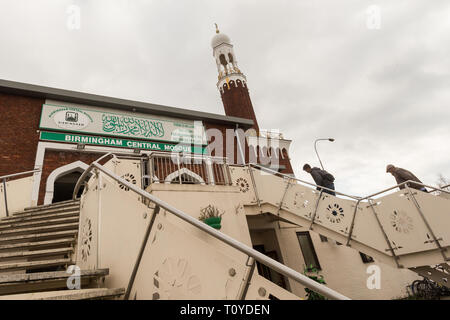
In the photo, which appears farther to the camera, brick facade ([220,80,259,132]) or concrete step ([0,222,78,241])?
brick facade ([220,80,259,132])

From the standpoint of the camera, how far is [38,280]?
261 cm

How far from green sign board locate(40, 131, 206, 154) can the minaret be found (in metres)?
9.21

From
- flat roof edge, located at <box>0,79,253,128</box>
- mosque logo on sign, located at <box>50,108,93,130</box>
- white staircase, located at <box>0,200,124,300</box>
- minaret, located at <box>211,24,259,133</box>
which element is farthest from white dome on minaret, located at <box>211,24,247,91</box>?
white staircase, located at <box>0,200,124,300</box>

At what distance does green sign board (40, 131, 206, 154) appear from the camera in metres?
10.7

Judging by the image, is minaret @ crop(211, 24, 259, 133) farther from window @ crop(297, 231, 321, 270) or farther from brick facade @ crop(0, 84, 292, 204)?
brick facade @ crop(0, 84, 292, 204)

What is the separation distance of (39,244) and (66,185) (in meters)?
11.0

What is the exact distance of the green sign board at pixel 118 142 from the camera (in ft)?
35.0

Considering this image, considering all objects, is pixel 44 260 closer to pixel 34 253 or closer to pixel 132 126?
pixel 34 253

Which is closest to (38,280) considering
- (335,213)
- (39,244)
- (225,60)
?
(39,244)

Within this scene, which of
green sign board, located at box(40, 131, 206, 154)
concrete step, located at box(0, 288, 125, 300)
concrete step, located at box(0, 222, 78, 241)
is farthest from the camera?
green sign board, located at box(40, 131, 206, 154)

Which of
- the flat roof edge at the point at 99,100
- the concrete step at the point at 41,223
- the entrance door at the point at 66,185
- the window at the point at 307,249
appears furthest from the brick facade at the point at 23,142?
the window at the point at 307,249

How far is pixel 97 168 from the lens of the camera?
13.4 ft
